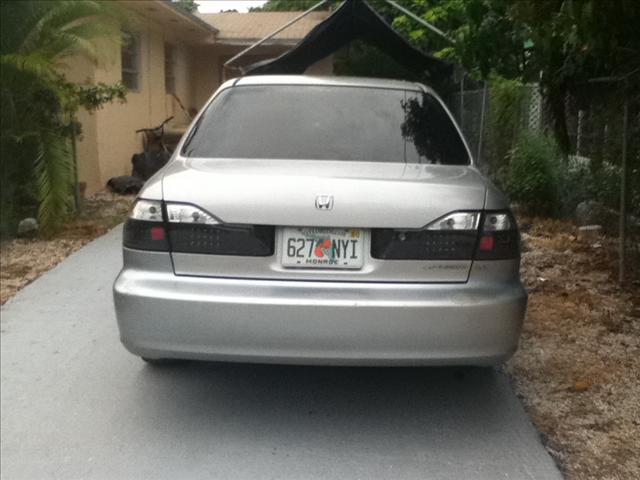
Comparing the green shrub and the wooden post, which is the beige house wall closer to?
the green shrub

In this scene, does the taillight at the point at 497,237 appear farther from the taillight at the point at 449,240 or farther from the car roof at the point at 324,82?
the car roof at the point at 324,82

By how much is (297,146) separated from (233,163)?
0.46m

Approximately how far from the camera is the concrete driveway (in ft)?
12.2

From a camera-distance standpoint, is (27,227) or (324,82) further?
(27,227)

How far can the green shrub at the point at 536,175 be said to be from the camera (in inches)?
356

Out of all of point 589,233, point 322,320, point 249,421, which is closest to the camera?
point 322,320

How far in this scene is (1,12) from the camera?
847 cm

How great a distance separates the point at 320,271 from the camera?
3635 millimetres

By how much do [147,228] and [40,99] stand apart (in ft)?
17.9

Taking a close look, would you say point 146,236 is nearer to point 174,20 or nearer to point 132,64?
point 132,64

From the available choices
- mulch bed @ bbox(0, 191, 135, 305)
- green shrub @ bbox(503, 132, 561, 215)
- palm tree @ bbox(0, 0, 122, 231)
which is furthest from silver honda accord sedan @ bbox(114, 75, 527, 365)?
green shrub @ bbox(503, 132, 561, 215)

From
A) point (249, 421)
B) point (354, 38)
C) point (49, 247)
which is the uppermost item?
point (354, 38)

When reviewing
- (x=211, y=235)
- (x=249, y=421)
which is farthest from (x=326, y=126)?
(x=249, y=421)

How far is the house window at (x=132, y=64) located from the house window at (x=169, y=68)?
3227mm
